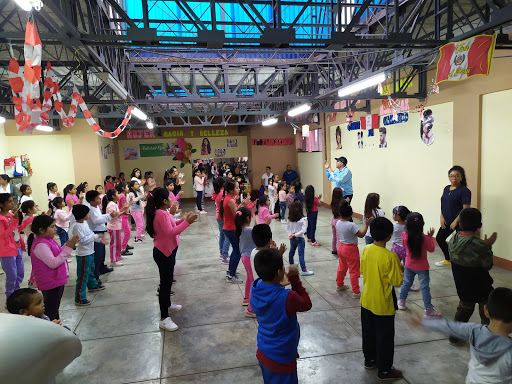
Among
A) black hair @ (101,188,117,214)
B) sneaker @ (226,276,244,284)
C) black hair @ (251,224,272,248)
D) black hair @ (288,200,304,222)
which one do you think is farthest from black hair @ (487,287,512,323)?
black hair @ (101,188,117,214)

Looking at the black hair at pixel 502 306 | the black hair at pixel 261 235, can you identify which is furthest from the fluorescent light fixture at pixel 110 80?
the black hair at pixel 502 306

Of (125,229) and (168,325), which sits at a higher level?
(125,229)

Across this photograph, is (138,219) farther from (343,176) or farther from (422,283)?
(422,283)

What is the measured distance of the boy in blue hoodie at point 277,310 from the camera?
2.29m

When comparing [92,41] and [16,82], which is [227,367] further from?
[92,41]

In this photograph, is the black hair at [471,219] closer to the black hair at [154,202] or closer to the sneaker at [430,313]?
the sneaker at [430,313]

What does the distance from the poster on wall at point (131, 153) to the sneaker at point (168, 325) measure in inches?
578

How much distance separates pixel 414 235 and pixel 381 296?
1.48 metres

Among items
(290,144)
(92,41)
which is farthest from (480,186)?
(290,144)

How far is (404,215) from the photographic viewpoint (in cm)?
489

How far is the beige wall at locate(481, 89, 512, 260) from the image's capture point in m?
5.96

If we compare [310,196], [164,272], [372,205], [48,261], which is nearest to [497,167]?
[372,205]

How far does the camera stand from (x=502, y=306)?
2.13 metres

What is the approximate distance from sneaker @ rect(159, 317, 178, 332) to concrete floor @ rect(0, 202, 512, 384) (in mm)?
56
